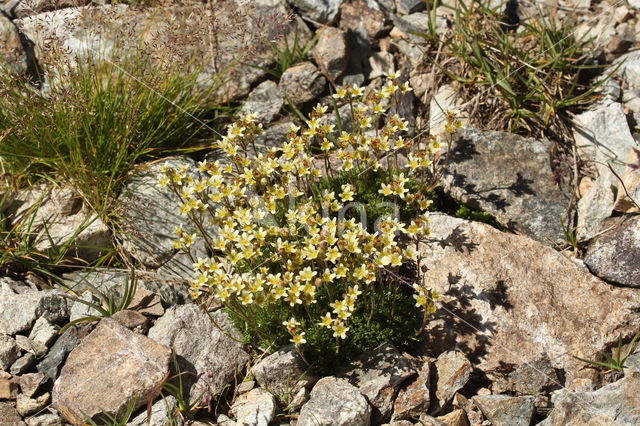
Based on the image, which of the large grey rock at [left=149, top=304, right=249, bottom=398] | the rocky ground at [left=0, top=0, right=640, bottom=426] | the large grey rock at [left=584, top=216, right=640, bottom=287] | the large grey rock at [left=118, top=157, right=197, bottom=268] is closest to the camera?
the rocky ground at [left=0, top=0, right=640, bottom=426]

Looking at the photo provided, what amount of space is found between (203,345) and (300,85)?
9.99ft

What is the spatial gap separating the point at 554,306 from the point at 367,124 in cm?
200

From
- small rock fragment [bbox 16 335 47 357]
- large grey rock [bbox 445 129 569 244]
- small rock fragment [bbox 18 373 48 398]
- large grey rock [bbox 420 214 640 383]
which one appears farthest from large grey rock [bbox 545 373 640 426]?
small rock fragment [bbox 16 335 47 357]

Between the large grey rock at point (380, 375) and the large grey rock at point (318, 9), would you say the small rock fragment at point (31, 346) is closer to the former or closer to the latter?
the large grey rock at point (380, 375)

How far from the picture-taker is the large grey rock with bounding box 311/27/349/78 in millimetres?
6875

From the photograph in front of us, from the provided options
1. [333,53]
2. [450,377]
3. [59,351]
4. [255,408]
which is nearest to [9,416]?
[59,351]

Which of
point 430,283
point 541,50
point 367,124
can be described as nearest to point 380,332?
point 430,283

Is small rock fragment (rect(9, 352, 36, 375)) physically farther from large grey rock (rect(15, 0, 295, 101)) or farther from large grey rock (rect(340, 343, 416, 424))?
large grey rock (rect(15, 0, 295, 101))

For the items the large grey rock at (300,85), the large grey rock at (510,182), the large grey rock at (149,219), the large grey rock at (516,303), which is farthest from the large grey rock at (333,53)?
the large grey rock at (516,303)

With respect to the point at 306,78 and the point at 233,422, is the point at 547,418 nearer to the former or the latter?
the point at 233,422

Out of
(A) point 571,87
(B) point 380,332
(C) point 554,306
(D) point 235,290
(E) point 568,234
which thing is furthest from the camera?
(A) point 571,87

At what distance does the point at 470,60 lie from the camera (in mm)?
6582

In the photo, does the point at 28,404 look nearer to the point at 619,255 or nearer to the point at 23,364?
the point at 23,364

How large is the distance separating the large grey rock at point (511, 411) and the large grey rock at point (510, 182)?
5.65 feet
